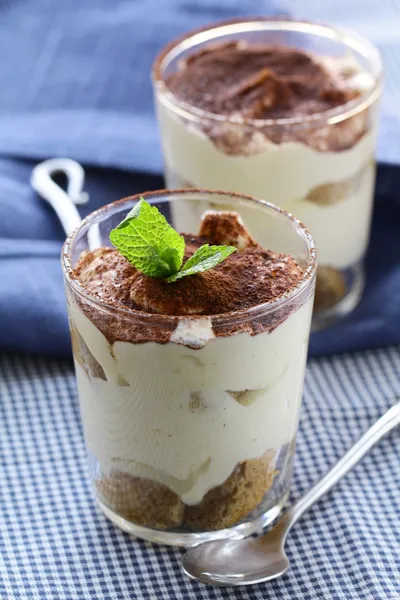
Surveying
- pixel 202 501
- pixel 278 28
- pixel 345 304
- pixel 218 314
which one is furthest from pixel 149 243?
pixel 278 28

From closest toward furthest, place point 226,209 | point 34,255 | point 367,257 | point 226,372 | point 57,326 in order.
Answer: point 226,372, point 226,209, point 57,326, point 34,255, point 367,257

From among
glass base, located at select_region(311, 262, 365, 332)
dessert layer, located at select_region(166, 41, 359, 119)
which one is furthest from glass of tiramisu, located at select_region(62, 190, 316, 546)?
glass base, located at select_region(311, 262, 365, 332)

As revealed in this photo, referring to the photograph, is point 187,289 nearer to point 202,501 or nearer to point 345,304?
point 202,501

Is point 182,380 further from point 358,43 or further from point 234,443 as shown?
point 358,43

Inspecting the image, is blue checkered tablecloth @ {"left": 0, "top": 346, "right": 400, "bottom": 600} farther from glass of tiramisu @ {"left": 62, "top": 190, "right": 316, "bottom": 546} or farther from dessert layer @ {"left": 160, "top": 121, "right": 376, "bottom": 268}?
dessert layer @ {"left": 160, "top": 121, "right": 376, "bottom": 268}

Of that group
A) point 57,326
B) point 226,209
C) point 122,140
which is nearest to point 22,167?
point 122,140

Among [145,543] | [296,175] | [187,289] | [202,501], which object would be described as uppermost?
[187,289]
